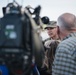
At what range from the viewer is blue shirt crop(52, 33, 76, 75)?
274 centimetres

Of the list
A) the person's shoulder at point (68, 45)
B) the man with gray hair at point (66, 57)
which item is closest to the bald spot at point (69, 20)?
the man with gray hair at point (66, 57)

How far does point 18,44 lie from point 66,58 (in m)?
1.54

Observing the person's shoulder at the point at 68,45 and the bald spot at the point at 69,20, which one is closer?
the person's shoulder at the point at 68,45

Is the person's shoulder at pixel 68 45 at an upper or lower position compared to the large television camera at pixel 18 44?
lower

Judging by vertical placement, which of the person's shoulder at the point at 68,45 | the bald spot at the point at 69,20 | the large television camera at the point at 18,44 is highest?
the large television camera at the point at 18,44

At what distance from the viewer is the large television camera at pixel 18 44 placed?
1.27 m

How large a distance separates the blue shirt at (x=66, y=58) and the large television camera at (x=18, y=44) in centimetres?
145

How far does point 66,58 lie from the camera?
2756 millimetres

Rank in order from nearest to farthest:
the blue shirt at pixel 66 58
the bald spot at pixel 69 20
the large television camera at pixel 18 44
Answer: the large television camera at pixel 18 44 → the blue shirt at pixel 66 58 → the bald spot at pixel 69 20

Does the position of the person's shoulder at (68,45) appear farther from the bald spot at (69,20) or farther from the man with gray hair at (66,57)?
the bald spot at (69,20)

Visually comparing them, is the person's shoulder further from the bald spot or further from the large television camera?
the large television camera

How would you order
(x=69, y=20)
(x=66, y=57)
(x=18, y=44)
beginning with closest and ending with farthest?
(x=18, y=44), (x=66, y=57), (x=69, y=20)

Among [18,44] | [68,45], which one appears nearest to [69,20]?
[68,45]

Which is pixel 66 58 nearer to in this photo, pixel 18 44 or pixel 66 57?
pixel 66 57
